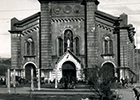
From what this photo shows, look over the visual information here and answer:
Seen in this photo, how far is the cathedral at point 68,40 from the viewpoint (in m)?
50.9

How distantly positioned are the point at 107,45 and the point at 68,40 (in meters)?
5.93

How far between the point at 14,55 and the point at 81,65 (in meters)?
10.5

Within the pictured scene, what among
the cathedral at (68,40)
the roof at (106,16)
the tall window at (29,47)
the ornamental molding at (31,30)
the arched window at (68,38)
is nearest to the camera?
the cathedral at (68,40)

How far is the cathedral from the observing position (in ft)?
167

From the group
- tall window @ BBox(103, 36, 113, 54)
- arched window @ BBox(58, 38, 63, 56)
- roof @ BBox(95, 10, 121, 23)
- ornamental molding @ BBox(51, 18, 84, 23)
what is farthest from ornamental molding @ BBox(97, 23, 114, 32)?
arched window @ BBox(58, 38, 63, 56)

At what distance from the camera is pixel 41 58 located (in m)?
51.5

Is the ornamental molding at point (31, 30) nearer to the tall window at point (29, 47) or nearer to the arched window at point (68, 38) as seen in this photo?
the tall window at point (29, 47)

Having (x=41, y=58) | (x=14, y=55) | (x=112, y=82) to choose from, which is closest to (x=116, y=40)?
(x=41, y=58)

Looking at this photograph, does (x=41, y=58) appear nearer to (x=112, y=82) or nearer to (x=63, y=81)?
(x=63, y=81)

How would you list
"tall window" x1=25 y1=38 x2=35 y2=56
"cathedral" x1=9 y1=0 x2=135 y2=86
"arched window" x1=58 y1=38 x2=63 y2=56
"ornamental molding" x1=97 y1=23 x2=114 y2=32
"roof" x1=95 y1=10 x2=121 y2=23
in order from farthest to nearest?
"tall window" x1=25 y1=38 x2=35 y2=56 < "arched window" x1=58 y1=38 x2=63 y2=56 < "ornamental molding" x1=97 y1=23 x2=114 y2=32 < "roof" x1=95 y1=10 x2=121 y2=23 < "cathedral" x1=9 y1=0 x2=135 y2=86

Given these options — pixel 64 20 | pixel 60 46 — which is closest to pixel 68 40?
pixel 60 46

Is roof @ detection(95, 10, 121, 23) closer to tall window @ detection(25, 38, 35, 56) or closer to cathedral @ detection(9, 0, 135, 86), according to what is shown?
cathedral @ detection(9, 0, 135, 86)

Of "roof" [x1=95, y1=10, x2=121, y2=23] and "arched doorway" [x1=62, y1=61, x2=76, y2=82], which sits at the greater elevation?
"roof" [x1=95, y1=10, x2=121, y2=23]

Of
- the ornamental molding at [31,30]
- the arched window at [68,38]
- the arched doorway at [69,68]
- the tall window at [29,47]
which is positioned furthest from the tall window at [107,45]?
the tall window at [29,47]
